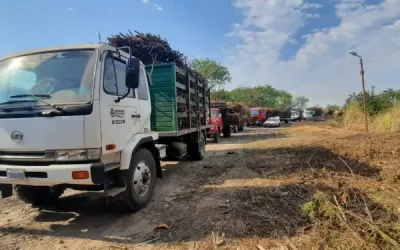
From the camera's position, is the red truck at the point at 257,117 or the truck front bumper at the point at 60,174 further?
the red truck at the point at 257,117

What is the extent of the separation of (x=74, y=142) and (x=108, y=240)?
52.0 inches

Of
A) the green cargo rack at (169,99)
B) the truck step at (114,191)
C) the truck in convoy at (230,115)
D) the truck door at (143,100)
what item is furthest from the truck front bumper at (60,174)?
the truck in convoy at (230,115)

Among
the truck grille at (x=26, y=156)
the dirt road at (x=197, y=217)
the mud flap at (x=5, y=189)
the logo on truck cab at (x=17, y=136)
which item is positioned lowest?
the dirt road at (x=197, y=217)

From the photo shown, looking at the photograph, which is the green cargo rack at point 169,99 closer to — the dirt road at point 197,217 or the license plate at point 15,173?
the dirt road at point 197,217

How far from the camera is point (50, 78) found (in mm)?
3797

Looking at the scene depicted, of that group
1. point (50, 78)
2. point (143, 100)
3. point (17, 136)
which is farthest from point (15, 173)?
point (143, 100)

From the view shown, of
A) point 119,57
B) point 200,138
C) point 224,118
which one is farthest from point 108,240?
point 224,118

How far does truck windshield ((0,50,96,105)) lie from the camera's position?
366cm

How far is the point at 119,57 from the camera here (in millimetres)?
4383

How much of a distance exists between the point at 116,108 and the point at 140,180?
1222mm

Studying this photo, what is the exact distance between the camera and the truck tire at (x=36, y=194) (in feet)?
15.2

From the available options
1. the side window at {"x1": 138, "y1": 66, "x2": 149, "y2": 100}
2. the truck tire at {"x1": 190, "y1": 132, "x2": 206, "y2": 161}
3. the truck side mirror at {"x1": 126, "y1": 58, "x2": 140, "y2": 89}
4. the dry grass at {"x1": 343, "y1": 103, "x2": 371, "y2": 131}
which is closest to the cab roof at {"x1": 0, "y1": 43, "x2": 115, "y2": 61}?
the truck side mirror at {"x1": 126, "y1": 58, "x2": 140, "y2": 89}

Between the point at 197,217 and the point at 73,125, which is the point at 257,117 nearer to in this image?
the point at 197,217

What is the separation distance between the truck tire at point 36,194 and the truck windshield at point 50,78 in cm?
157
